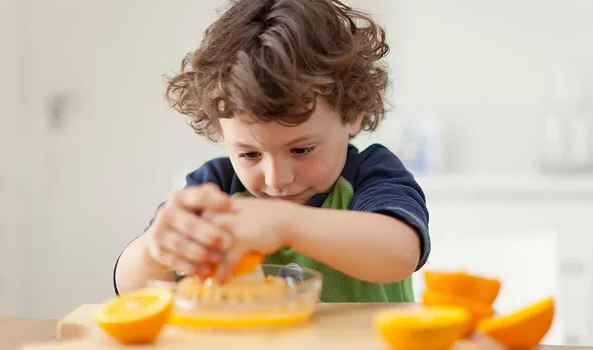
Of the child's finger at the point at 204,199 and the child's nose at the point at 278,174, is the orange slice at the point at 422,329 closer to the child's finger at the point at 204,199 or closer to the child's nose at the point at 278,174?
the child's finger at the point at 204,199

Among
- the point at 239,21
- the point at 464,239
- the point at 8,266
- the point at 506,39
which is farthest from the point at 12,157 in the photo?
the point at 239,21

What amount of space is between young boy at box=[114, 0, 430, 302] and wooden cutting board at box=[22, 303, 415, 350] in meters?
0.07

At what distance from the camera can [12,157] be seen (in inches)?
108

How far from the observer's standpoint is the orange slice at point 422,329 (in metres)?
0.53

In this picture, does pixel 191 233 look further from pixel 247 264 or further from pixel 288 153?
pixel 288 153

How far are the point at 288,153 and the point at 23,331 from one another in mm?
355

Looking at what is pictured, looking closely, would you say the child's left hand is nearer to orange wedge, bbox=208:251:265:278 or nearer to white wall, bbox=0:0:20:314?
orange wedge, bbox=208:251:265:278

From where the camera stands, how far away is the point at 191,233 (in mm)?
675

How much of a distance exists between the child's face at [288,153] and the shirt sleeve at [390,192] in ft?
0.19

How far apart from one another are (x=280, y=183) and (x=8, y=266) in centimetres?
210

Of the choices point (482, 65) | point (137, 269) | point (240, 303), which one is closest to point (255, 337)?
point (240, 303)

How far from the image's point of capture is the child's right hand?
2.19ft

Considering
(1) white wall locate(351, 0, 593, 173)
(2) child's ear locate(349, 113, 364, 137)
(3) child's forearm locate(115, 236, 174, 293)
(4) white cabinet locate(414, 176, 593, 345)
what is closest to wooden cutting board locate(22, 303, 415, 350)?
(3) child's forearm locate(115, 236, 174, 293)

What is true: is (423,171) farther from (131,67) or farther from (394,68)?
(131,67)
